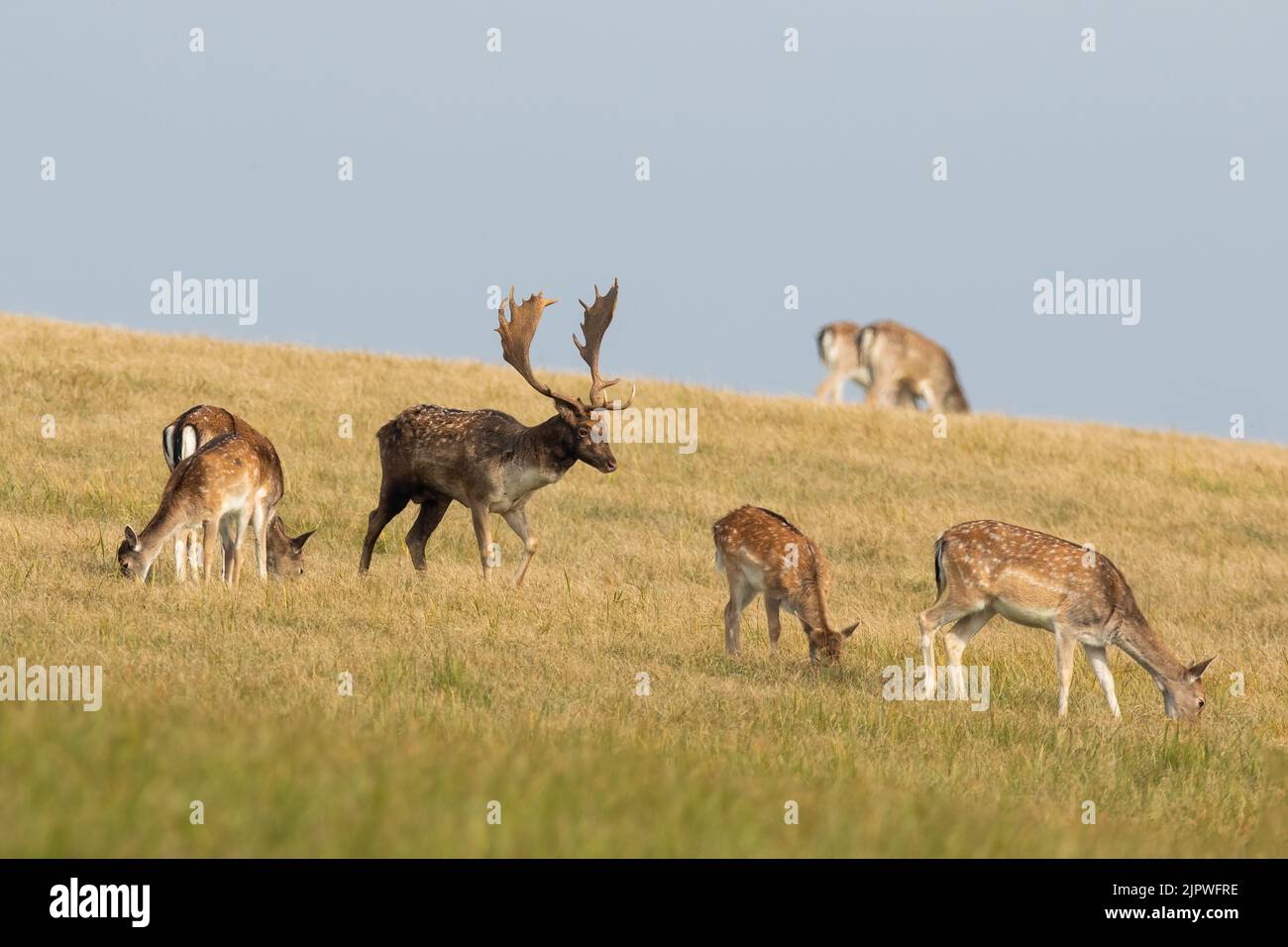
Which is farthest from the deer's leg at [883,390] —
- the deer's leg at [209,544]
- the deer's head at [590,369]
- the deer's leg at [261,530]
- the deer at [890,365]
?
the deer's leg at [209,544]

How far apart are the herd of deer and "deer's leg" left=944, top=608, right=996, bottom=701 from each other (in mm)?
13

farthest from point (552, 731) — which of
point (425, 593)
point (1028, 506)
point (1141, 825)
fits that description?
point (1028, 506)

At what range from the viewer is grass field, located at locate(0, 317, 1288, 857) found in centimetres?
627

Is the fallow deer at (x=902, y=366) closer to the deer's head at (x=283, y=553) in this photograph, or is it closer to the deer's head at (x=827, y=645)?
the deer's head at (x=283, y=553)

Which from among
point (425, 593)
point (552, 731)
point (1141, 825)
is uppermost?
point (425, 593)

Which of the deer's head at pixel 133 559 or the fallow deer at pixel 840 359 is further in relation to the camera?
the fallow deer at pixel 840 359

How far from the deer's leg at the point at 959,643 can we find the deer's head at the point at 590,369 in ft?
12.7

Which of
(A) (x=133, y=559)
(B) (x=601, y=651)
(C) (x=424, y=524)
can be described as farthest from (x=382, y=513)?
(B) (x=601, y=651)

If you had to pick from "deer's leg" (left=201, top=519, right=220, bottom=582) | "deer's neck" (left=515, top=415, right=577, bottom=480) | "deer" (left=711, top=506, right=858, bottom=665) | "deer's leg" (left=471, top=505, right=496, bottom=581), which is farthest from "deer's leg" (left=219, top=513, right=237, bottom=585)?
"deer" (left=711, top=506, right=858, bottom=665)

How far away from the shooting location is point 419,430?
1609 cm

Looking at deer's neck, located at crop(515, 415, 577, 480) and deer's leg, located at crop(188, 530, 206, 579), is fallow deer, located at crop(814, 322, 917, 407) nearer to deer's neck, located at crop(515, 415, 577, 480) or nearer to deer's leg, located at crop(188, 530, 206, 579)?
deer's neck, located at crop(515, 415, 577, 480)

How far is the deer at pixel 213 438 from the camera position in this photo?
14750 mm
